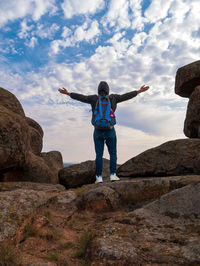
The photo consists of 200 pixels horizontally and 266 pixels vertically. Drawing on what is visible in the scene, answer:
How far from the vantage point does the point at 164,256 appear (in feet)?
13.2

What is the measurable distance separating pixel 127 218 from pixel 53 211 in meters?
2.94

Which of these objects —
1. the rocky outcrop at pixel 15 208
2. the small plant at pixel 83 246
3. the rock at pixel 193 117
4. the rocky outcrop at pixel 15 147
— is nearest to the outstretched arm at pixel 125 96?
the rock at pixel 193 117

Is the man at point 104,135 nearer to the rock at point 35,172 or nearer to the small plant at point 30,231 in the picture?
the rock at point 35,172

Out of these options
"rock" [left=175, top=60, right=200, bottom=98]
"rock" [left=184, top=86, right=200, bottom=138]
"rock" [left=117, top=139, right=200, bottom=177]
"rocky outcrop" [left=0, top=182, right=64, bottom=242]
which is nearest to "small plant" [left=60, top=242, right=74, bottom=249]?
"rocky outcrop" [left=0, top=182, right=64, bottom=242]

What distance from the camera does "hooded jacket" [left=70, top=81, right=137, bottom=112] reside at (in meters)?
12.5

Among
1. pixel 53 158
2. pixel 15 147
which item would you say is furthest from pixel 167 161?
pixel 53 158

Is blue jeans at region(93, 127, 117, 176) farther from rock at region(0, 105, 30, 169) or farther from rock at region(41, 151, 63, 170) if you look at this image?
rock at region(41, 151, 63, 170)

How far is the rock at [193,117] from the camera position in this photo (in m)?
15.3

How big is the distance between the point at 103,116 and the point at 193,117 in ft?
26.0

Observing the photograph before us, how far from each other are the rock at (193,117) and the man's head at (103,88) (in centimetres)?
718

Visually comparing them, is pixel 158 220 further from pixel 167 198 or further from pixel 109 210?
pixel 109 210

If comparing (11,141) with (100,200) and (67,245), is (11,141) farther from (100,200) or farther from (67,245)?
(67,245)

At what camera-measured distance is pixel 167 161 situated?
1312cm

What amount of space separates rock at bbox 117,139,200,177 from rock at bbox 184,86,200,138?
274cm
